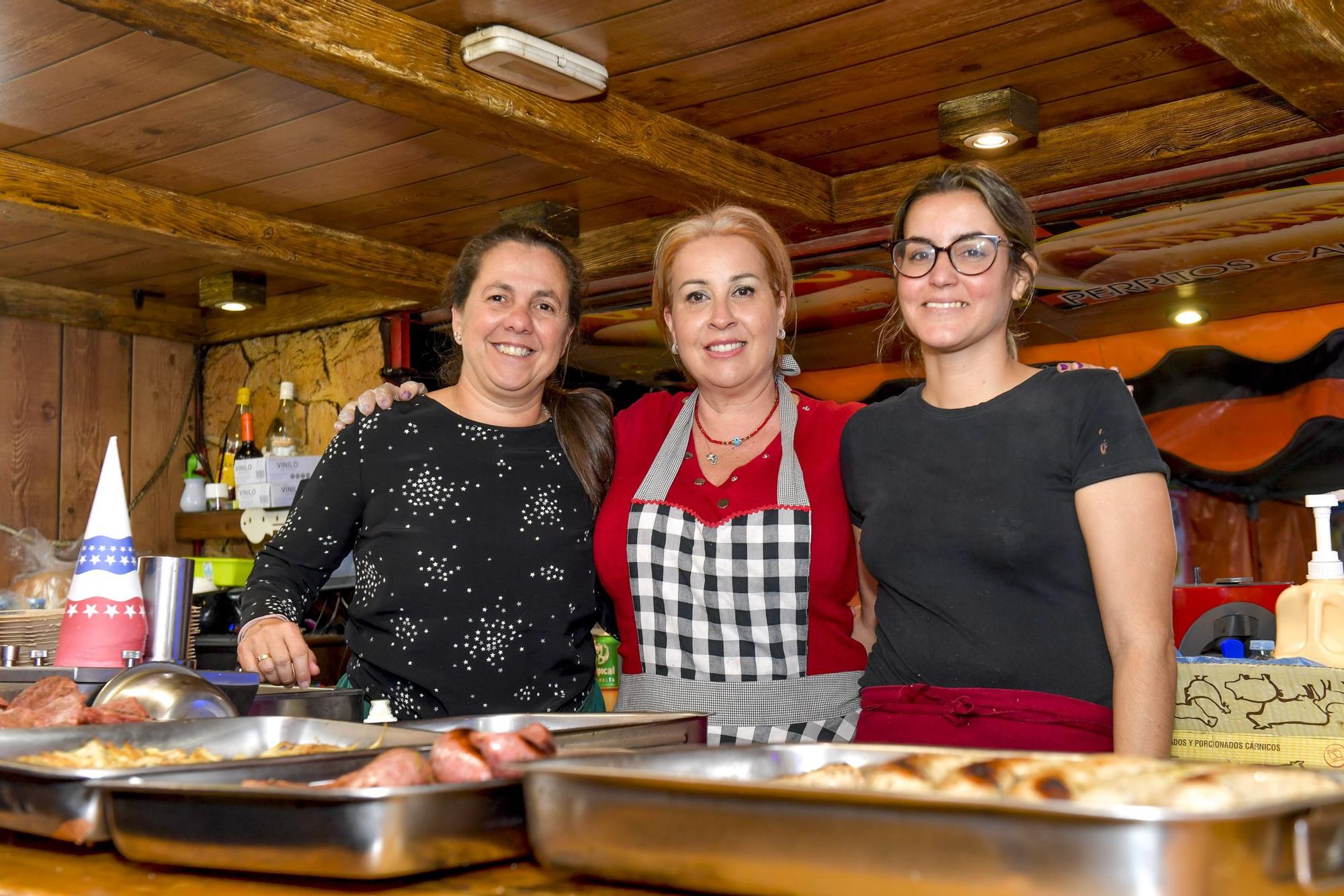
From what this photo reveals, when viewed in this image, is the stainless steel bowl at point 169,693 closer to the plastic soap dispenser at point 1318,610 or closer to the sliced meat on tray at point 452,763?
the sliced meat on tray at point 452,763

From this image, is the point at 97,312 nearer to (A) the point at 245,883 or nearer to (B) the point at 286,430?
(B) the point at 286,430

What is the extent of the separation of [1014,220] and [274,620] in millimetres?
1368

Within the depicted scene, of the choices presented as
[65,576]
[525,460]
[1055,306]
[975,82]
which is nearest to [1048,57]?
[975,82]

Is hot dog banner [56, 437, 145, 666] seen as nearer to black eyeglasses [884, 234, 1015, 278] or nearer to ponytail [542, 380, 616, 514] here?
ponytail [542, 380, 616, 514]

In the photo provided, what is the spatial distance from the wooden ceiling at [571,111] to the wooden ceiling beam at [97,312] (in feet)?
2.33

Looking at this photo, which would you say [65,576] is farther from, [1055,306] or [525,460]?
[1055,306]

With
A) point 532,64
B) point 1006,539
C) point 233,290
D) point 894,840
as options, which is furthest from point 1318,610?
point 233,290

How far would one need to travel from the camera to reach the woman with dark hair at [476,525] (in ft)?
Result: 7.06

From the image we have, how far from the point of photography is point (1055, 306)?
4359 mm

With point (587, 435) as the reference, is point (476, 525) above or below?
below

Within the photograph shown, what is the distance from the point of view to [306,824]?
942 mm

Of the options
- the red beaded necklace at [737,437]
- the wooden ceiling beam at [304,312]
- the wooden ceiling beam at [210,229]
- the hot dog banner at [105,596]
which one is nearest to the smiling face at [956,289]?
the red beaded necklace at [737,437]

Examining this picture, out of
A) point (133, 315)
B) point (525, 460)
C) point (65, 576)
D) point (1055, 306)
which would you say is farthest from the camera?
point (133, 315)

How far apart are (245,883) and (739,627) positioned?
1165mm
